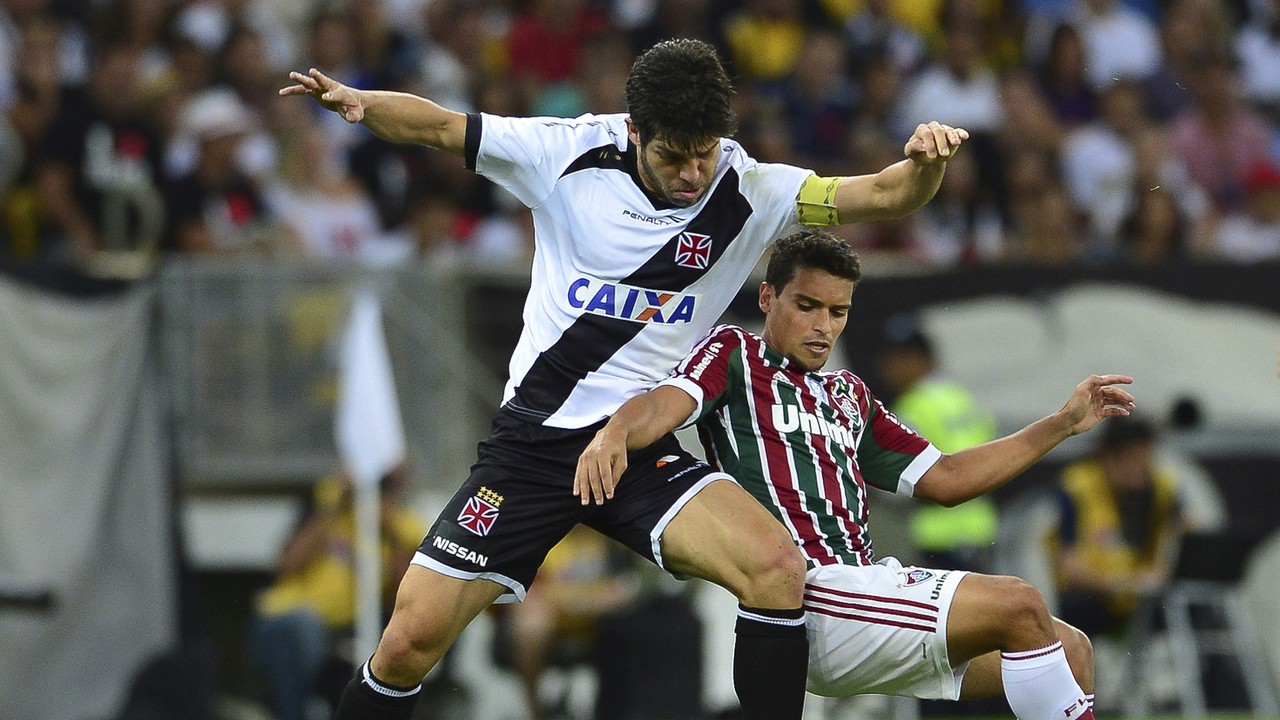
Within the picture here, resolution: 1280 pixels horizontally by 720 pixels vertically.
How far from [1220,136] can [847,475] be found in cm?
941

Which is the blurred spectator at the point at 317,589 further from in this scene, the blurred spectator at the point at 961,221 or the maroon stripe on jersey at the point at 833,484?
the maroon stripe on jersey at the point at 833,484

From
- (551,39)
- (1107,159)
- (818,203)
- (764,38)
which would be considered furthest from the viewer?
(764,38)

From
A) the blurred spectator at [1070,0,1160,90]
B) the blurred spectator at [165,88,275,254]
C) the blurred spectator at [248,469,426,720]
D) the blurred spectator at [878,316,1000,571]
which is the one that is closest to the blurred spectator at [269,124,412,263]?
the blurred spectator at [165,88,275,254]

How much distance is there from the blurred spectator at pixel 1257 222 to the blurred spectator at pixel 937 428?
3.40 metres

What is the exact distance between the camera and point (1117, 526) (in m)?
11.9

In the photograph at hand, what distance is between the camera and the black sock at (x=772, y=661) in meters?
5.87

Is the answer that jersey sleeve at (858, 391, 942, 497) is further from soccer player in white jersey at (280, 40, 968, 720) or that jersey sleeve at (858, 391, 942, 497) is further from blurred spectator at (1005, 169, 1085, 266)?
blurred spectator at (1005, 169, 1085, 266)

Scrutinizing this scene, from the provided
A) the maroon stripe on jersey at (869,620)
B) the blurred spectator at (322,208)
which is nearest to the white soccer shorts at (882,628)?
the maroon stripe on jersey at (869,620)

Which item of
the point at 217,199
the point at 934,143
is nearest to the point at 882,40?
the point at 217,199

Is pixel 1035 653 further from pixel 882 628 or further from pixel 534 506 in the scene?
pixel 534 506

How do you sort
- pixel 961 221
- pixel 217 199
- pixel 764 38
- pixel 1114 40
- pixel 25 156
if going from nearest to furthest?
pixel 25 156 < pixel 217 199 < pixel 961 221 < pixel 764 38 < pixel 1114 40

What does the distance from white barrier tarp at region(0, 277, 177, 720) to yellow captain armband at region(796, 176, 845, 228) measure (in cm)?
648

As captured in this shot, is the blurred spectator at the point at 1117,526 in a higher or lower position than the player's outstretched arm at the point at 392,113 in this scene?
lower

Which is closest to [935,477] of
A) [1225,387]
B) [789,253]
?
[789,253]
